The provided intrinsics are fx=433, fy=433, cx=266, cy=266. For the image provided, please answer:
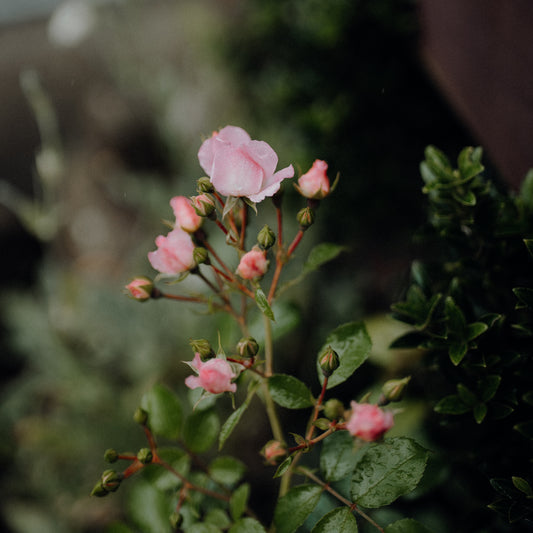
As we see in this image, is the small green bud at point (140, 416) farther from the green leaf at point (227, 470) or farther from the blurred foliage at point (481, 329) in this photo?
the blurred foliage at point (481, 329)

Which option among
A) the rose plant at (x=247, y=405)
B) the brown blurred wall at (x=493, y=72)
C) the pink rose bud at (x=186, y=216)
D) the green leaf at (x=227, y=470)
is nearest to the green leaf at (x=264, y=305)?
the rose plant at (x=247, y=405)

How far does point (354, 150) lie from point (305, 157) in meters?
0.14

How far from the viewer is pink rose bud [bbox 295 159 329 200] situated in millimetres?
403

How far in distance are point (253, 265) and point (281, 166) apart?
3.25ft

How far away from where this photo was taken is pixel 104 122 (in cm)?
213

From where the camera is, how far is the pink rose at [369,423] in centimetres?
31

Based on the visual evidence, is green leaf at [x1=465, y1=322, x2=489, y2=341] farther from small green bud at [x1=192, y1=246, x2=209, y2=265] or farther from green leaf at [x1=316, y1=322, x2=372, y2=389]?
small green bud at [x1=192, y1=246, x2=209, y2=265]

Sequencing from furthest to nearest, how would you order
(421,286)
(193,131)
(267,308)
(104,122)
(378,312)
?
1. (104,122)
2. (193,131)
3. (378,312)
4. (421,286)
5. (267,308)

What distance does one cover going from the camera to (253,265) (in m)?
0.38

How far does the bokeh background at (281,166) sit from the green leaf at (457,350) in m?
0.26

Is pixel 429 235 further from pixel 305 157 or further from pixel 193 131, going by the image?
pixel 193 131

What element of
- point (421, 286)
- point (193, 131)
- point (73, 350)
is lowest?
point (73, 350)

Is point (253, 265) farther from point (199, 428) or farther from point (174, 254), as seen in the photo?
point (199, 428)

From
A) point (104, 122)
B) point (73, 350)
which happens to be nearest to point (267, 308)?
point (73, 350)
